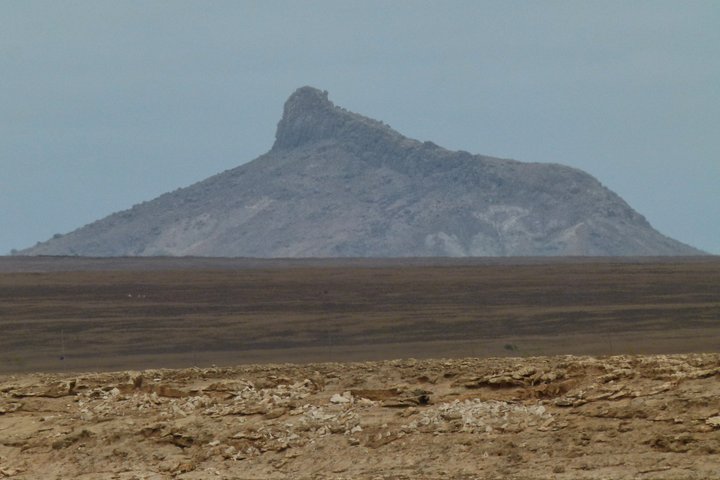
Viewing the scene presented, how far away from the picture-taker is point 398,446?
41.3 ft

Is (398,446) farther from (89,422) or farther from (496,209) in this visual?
(496,209)

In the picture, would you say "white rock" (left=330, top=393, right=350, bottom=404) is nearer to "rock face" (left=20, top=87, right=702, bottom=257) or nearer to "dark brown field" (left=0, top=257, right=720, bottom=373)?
"dark brown field" (left=0, top=257, right=720, bottom=373)

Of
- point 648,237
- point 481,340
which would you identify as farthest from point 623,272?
point 648,237

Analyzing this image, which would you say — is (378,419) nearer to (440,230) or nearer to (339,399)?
(339,399)

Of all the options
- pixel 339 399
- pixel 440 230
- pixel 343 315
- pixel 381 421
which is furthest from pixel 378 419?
pixel 440 230

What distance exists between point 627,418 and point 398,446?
7.18 ft

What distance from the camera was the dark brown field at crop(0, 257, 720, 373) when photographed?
43.3 m

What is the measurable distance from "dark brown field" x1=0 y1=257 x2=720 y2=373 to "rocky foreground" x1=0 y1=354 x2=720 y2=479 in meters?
21.9

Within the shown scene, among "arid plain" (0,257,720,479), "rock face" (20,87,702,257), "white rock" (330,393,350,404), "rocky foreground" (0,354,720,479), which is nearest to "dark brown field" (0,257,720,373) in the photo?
"arid plain" (0,257,720,479)

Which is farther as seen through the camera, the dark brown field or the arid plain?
the dark brown field

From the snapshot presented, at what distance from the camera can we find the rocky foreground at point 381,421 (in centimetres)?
1138

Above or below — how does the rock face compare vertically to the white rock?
above

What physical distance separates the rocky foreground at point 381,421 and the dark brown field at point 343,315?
2194 cm

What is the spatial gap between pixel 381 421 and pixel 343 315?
44064 mm
